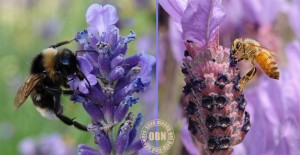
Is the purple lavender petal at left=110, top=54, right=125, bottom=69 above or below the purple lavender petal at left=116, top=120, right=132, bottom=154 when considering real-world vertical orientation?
above

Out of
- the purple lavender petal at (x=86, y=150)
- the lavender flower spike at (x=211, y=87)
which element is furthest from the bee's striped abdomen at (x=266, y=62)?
the purple lavender petal at (x=86, y=150)

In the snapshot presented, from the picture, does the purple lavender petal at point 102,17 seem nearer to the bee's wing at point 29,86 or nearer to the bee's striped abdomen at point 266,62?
the bee's wing at point 29,86

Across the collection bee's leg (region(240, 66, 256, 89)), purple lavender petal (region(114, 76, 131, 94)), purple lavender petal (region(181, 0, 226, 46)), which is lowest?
bee's leg (region(240, 66, 256, 89))

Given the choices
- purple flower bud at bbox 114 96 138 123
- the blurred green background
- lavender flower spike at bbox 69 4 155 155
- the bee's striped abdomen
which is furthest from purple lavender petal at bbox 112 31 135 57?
the blurred green background

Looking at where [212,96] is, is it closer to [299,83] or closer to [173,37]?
[173,37]

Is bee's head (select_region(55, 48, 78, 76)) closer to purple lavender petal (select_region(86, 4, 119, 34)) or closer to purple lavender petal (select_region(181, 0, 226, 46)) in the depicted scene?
purple lavender petal (select_region(86, 4, 119, 34))

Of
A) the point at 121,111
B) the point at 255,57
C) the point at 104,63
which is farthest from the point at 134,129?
the point at 255,57

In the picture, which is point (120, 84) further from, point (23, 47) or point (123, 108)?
point (23, 47)
